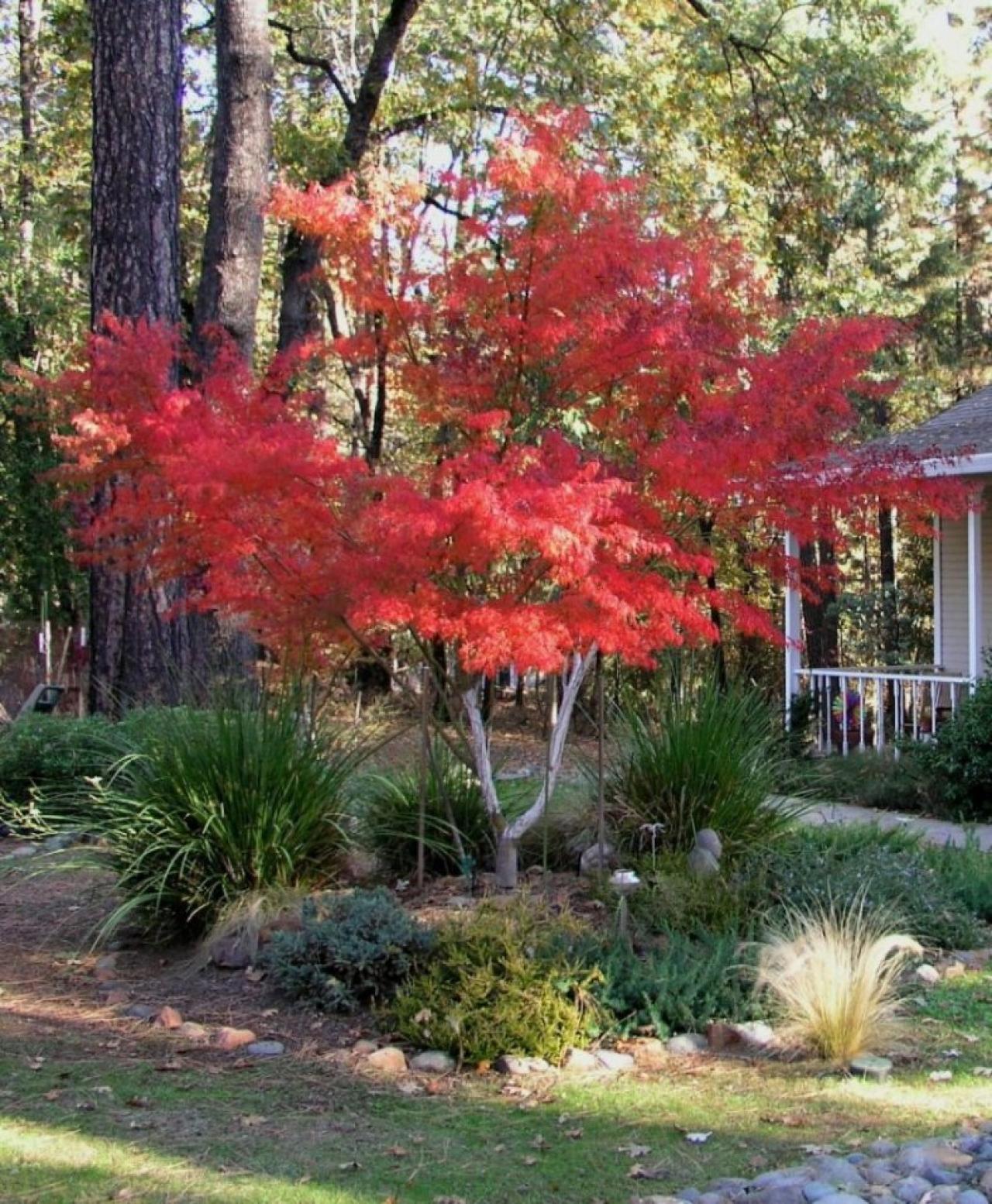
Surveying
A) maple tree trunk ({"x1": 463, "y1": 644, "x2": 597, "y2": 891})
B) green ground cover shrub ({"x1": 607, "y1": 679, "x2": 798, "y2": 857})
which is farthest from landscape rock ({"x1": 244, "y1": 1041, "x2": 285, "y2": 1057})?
green ground cover shrub ({"x1": 607, "y1": 679, "x2": 798, "y2": 857})

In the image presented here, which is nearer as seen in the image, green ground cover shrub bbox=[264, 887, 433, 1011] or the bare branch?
green ground cover shrub bbox=[264, 887, 433, 1011]

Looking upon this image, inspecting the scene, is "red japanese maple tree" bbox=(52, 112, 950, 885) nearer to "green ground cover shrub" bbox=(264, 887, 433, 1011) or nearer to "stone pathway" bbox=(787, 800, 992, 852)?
"green ground cover shrub" bbox=(264, 887, 433, 1011)

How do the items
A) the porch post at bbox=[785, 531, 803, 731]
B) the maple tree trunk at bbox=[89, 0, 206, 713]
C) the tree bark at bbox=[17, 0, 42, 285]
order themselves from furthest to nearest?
the tree bark at bbox=[17, 0, 42, 285]
the porch post at bbox=[785, 531, 803, 731]
the maple tree trunk at bbox=[89, 0, 206, 713]

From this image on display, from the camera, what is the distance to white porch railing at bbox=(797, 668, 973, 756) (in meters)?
12.2

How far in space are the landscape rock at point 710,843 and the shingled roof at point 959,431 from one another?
5.90 metres

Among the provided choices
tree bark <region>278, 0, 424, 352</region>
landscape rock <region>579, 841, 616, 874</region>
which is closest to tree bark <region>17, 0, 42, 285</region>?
tree bark <region>278, 0, 424, 352</region>

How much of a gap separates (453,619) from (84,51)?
45.6 ft

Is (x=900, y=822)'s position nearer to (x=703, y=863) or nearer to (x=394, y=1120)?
(x=703, y=863)

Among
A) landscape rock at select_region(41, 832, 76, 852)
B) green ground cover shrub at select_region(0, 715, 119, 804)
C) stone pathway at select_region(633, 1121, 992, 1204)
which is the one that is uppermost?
green ground cover shrub at select_region(0, 715, 119, 804)

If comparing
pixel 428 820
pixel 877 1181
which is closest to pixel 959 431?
pixel 428 820

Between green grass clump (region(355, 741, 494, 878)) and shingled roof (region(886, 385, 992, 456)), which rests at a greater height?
shingled roof (region(886, 385, 992, 456))

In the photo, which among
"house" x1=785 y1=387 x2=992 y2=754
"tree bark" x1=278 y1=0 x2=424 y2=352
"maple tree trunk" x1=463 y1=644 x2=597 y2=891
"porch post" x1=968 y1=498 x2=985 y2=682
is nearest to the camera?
"maple tree trunk" x1=463 y1=644 x2=597 y2=891

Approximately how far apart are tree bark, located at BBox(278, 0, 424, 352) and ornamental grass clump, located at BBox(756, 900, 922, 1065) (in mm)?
11607

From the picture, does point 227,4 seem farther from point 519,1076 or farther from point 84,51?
point 519,1076
